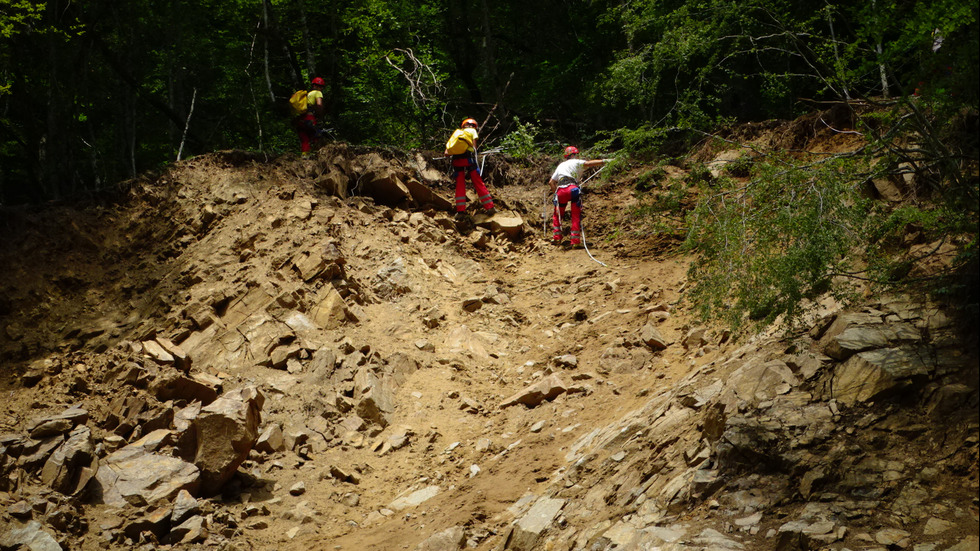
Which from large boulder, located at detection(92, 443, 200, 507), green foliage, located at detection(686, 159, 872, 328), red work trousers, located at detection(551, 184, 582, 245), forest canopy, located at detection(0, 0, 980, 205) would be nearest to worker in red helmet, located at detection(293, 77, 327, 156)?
forest canopy, located at detection(0, 0, 980, 205)

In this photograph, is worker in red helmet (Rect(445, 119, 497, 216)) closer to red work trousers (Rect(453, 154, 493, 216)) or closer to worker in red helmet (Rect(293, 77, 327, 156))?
red work trousers (Rect(453, 154, 493, 216))

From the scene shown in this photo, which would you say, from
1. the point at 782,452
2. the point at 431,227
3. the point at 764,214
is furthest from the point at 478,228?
the point at 782,452

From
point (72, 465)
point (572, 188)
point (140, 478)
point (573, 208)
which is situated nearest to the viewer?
point (72, 465)

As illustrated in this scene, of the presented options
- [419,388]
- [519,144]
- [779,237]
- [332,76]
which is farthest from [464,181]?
[779,237]

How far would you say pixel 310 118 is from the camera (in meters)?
12.6

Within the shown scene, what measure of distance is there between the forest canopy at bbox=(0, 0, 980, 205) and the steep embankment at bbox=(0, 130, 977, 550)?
2.15 meters

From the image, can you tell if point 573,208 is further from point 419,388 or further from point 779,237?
point 779,237

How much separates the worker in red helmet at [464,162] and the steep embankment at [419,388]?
17.3 inches

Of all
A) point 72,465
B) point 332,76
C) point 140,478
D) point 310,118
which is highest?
point 332,76

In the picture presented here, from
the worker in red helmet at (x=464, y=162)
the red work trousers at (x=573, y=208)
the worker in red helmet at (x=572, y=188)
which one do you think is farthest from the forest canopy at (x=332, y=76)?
the worker in red helmet at (x=464, y=162)

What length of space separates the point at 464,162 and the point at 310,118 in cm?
329

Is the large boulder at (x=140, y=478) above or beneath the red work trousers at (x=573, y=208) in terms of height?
beneath

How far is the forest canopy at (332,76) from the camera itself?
12.0 metres

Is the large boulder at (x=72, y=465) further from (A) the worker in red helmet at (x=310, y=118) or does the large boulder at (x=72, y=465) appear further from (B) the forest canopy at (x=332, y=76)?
(A) the worker in red helmet at (x=310, y=118)
